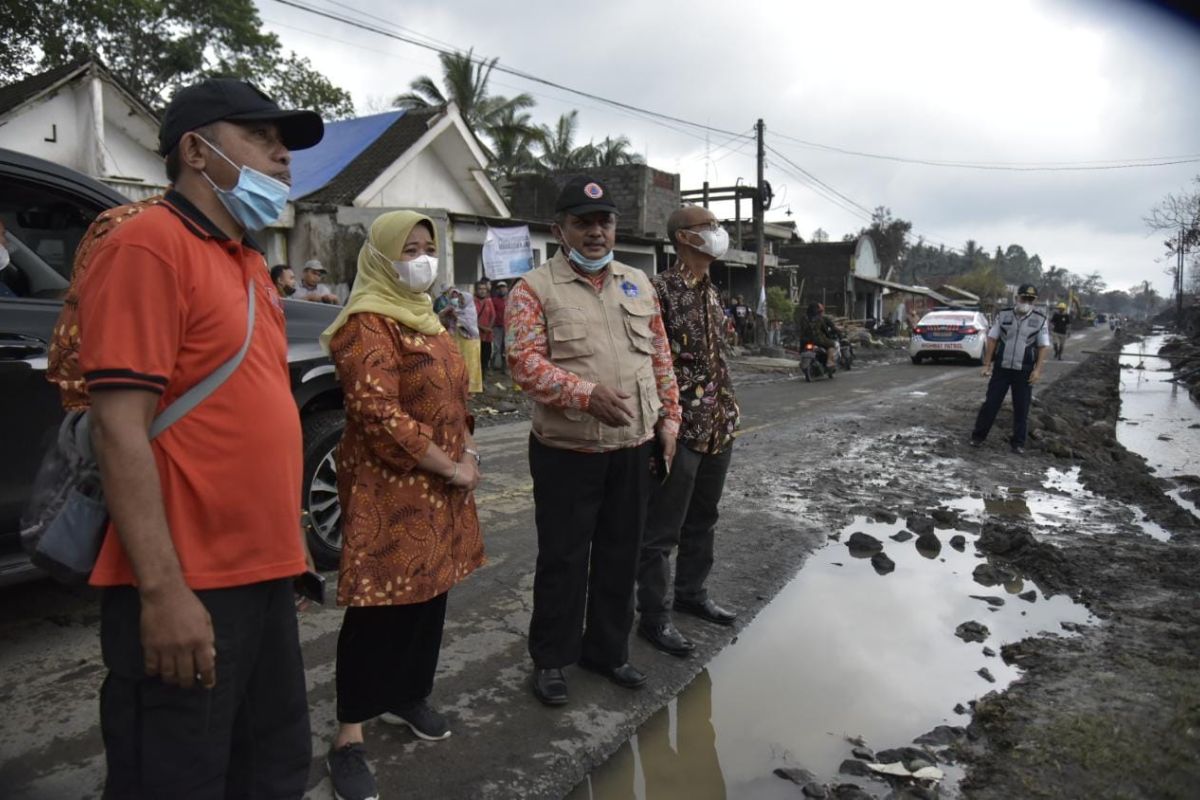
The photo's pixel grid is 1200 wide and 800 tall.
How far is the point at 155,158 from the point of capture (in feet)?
47.6

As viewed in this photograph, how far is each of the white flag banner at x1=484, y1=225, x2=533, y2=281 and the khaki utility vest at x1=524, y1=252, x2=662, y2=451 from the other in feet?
38.4

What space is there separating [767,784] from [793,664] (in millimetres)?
921

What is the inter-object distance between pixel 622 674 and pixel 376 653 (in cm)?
105

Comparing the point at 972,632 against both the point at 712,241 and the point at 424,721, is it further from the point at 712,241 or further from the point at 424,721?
the point at 424,721

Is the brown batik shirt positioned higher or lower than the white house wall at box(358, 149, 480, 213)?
lower

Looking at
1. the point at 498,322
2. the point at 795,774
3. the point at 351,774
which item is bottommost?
the point at 795,774

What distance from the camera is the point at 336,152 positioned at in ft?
55.6

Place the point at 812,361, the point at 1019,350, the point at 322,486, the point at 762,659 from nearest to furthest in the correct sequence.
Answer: the point at 762,659
the point at 322,486
the point at 1019,350
the point at 812,361

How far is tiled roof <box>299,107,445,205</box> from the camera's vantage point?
14.9 metres

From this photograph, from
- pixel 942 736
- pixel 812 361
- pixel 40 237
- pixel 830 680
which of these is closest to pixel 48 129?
pixel 40 237

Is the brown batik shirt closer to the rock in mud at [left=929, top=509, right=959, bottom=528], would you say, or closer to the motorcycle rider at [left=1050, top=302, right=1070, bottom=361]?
the rock in mud at [left=929, top=509, right=959, bottom=528]

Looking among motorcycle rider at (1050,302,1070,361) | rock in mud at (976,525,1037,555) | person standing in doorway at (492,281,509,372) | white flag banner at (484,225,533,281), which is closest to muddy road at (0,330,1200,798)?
rock in mud at (976,525,1037,555)

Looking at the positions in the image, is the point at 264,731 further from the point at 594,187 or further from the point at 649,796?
the point at 594,187

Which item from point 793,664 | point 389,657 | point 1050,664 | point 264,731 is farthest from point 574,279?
point 1050,664
